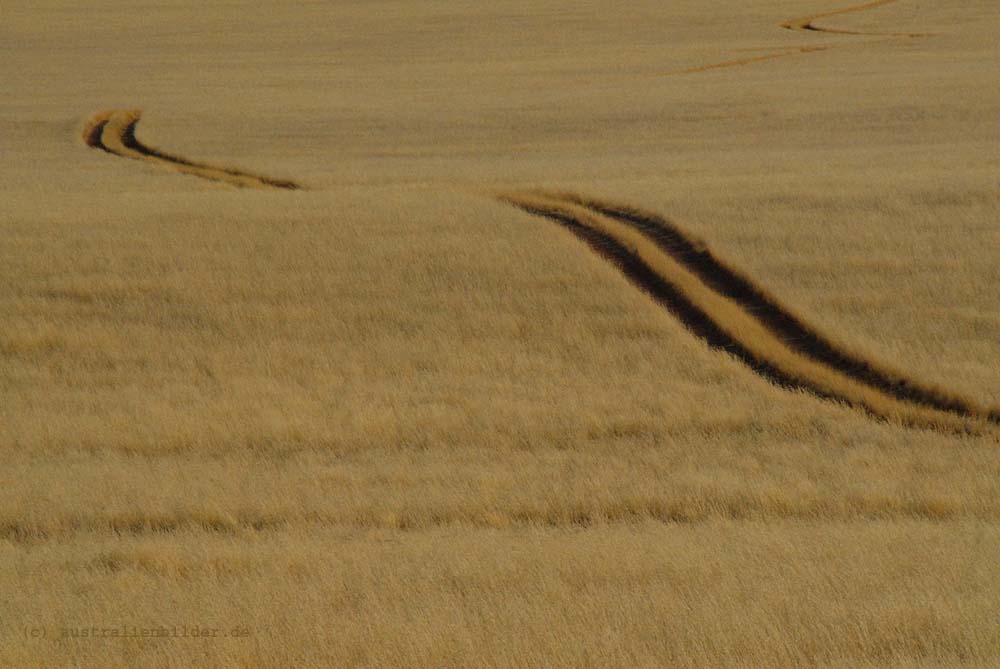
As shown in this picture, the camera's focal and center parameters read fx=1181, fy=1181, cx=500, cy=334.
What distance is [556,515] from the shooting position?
1212 centimetres

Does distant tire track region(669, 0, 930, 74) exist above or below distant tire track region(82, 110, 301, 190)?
above

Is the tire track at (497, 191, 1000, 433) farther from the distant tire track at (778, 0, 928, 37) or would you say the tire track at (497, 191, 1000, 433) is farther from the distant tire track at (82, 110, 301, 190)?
the distant tire track at (778, 0, 928, 37)

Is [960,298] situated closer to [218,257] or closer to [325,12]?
[218,257]

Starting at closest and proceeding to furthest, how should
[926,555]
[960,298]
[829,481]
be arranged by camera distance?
[926,555] < [829,481] < [960,298]

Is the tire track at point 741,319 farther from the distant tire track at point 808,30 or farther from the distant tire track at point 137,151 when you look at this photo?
the distant tire track at point 808,30

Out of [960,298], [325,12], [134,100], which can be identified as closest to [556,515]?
[960,298]

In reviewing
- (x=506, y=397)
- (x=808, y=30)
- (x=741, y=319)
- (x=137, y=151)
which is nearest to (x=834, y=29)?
(x=808, y=30)

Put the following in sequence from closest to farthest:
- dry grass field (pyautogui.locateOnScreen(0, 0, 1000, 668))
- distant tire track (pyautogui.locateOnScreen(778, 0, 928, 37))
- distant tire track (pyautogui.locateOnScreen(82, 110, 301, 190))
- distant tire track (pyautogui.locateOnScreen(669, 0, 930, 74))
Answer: dry grass field (pyautogui.locateOnScreen(0, 0, 1000, 668)) → distant tire track (pyautogui.locateOnScreen(82, 110, 301, 190)) → distant tire track (pyautogui.locateOnScreen(669, 0, 930, 74)) → distant tire track (pyautogui.locateOnScreen(778, 0, 928, 37))

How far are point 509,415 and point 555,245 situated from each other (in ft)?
26.2

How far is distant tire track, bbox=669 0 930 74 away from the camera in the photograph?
61.6 m

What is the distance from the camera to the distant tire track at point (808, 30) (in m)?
61.6

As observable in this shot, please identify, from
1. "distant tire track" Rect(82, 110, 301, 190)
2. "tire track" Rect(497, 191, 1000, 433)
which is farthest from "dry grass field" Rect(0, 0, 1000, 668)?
"distant tire track" Rect(82, 110, 301, 190)

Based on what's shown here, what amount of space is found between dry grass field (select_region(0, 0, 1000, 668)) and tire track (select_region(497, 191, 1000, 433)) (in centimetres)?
8

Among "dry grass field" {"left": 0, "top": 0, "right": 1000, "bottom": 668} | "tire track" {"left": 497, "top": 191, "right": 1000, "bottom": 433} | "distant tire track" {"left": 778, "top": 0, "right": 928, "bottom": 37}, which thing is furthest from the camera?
"distant tire track" {"left": 778, "top": 0, "right": 928, "bottom": 37}
